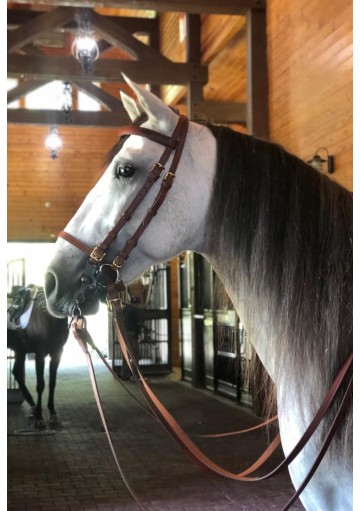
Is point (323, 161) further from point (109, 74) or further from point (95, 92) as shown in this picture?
point (95, 92)

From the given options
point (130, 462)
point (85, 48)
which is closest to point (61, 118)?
point (85, 48)

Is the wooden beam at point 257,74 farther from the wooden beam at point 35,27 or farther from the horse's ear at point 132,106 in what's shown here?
the horse's ear at point 132,106

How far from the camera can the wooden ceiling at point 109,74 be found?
548 cm

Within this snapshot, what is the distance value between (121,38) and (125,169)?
567 centimetres

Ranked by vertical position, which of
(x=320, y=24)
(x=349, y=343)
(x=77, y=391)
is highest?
(x=320, y=24)

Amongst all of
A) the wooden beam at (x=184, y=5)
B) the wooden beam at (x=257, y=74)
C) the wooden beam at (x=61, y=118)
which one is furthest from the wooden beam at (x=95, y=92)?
the wooden beam at (x=257, y=74)

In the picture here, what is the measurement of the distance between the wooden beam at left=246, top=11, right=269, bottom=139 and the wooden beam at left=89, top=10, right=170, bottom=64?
155cm

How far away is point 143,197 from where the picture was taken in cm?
143

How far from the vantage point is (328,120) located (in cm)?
429

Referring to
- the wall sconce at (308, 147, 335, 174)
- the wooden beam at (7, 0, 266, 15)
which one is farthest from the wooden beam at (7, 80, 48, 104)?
the wall sconce at (308, 147, 335, 174)

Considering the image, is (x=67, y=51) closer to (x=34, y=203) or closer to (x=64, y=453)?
(x=34, y=203)
